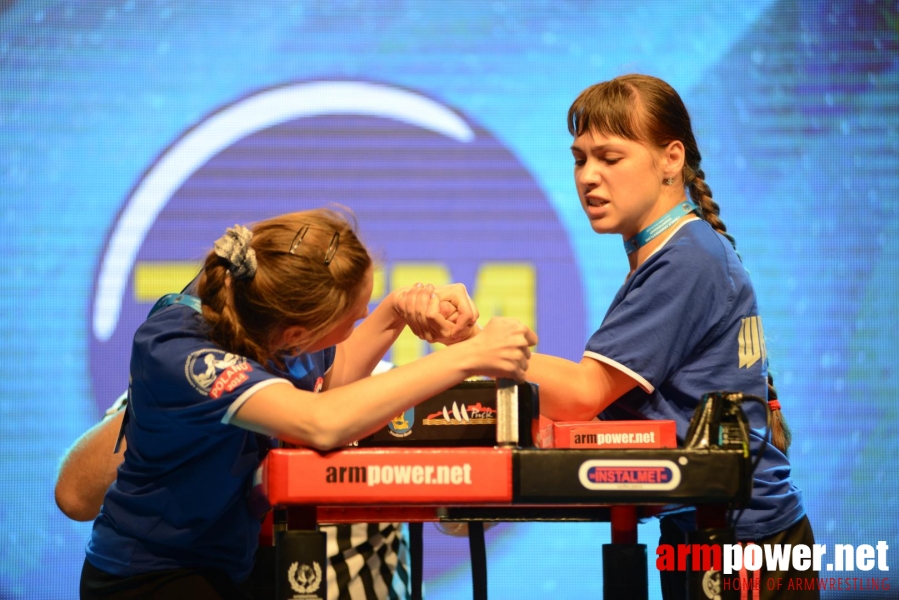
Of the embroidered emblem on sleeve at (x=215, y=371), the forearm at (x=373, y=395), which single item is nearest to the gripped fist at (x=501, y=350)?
the forearm at (x=373, y=395)

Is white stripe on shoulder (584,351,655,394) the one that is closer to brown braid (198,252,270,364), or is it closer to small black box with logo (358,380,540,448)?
small black box with logo (358,380,540,448)

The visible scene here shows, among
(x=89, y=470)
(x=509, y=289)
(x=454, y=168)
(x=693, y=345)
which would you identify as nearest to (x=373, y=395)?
(x=693, y=345)

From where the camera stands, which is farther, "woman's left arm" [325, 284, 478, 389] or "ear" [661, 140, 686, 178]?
"ear" [661, 140, 686, 178]

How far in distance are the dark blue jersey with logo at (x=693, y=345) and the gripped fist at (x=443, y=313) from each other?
0.25 m

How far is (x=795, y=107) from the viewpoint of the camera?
148 inches

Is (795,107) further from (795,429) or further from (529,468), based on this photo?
(529,468)

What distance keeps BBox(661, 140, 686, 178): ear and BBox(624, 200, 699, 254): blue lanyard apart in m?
0.07

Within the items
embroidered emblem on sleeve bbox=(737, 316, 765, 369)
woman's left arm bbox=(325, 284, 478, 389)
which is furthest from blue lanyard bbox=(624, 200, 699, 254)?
woman's left arm bbox=(325, 284, 478, 389)

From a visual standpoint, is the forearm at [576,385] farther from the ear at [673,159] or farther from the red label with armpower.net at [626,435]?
the ear at [673,159]

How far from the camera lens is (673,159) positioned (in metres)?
1.99

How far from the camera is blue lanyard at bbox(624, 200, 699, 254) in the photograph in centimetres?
194

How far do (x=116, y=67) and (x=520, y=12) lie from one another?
1623mm

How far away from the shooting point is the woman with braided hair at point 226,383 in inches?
59.3

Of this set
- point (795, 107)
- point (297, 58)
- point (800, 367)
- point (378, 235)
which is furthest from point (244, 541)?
point (795, 107)
